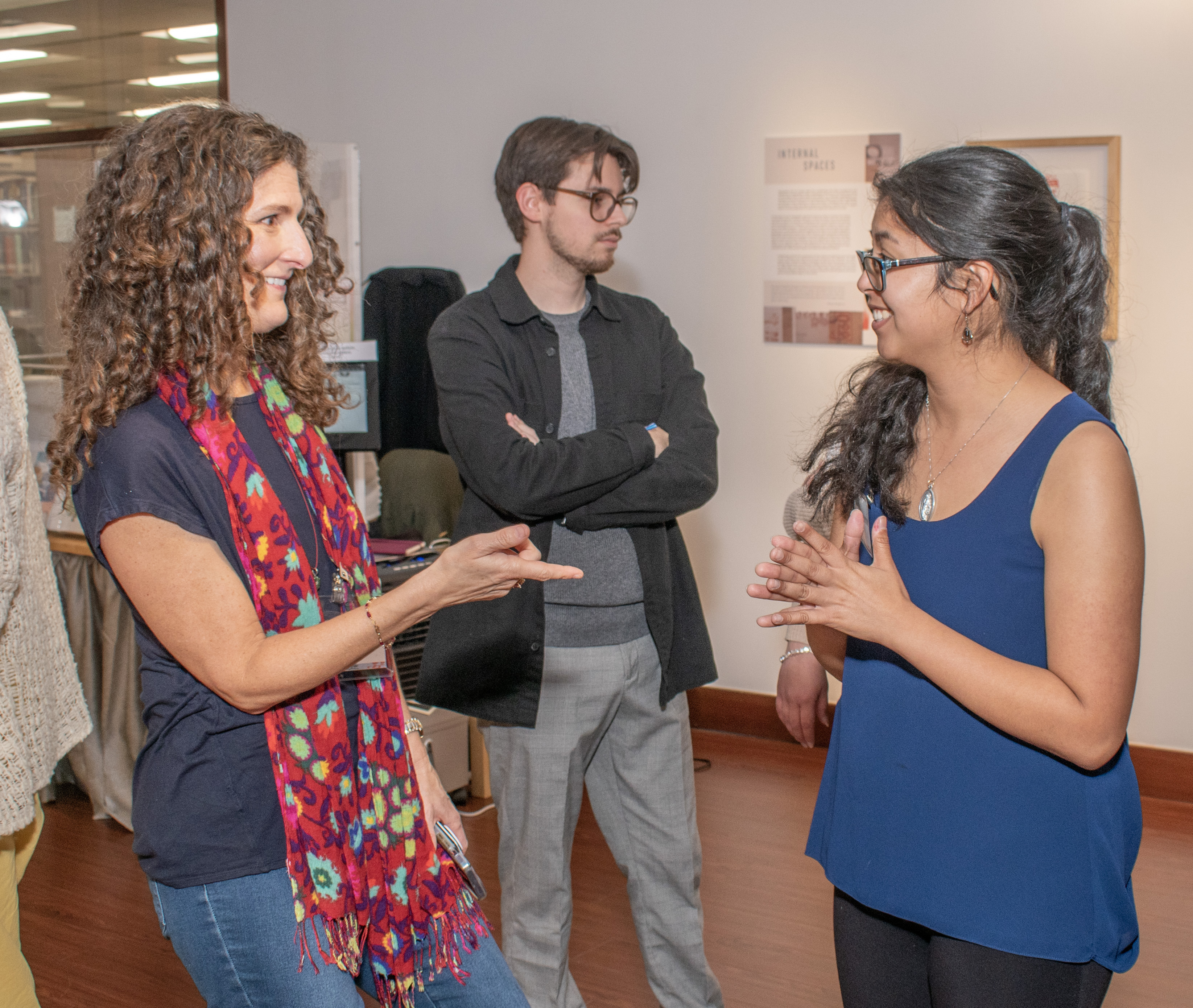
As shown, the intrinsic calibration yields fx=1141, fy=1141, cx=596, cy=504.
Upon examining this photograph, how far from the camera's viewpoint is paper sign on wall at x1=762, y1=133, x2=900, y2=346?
13.6 feet

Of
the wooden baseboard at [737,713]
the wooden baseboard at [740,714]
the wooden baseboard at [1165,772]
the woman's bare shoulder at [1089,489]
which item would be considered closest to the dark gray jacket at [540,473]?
the woman's bare shoulder at [1089,489]

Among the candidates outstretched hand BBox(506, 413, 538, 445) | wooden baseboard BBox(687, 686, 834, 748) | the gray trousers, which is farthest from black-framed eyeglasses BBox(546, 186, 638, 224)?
wooden baseboard BBox(687, 686, 834, 748)

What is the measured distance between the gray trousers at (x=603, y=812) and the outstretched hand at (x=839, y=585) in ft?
3.12

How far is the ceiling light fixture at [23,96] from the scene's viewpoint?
5.42 m

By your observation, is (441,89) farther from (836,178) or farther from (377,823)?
(377,823)

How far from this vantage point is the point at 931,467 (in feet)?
4.80

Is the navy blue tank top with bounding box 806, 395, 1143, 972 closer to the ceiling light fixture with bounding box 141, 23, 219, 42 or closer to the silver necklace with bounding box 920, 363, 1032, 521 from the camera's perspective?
the silver necklace with bounding box 920, 363, 1032, 521

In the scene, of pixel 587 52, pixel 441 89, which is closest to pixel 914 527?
pixel 587 52

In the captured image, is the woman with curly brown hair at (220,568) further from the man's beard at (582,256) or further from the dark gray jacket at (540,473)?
the man's beard at (582,256)

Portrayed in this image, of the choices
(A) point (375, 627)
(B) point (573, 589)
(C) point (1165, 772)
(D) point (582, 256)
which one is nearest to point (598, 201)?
(D) point (582, 256)

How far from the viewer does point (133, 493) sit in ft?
4.12

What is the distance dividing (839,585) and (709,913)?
81.7 inches

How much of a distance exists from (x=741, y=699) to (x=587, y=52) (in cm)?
265

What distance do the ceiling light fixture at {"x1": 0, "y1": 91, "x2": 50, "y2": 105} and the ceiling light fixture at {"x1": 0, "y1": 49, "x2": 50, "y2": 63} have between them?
16cm
